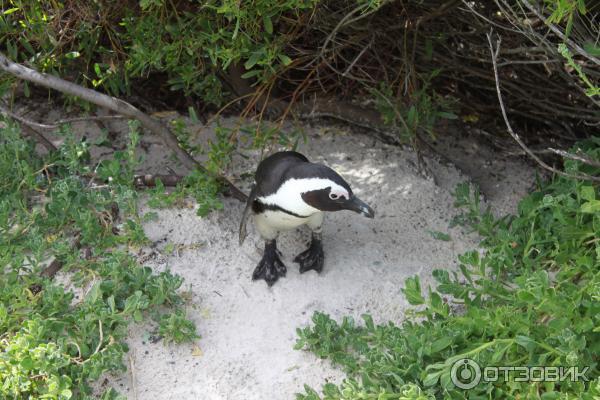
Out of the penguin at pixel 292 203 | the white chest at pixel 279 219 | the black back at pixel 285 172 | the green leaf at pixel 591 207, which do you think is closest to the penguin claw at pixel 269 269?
the penguin at pixel 292 203

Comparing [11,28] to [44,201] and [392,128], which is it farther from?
[392,128]

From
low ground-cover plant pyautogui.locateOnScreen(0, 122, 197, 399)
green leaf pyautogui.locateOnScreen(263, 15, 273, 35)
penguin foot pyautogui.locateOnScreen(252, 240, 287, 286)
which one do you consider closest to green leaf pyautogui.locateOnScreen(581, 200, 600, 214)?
penguin foot pyautogui.locateOnScreen(252, 240, 287, 286)

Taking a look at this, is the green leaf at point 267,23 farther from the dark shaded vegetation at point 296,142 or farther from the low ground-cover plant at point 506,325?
the low ground-cover plant at point 506,325

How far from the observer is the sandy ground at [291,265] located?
2482 millimetres

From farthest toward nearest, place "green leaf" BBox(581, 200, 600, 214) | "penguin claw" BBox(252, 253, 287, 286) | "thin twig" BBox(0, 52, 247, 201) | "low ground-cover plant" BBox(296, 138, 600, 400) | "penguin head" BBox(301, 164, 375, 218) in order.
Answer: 1. "thin twig" BBox(0, 52, 247, 201)
2. "penguin claw" BBox(252, 253, 287, 286)
3. "penguin head" BBox(301, 164, 375, 218)
4. "green leaf" BBox(581, 200, 600, 214)
5. "low ground-cover plant" BBox(296, 138, 600, 400)

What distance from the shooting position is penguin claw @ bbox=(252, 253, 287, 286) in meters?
2.81

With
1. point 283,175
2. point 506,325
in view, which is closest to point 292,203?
point 283,175

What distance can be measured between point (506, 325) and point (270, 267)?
0.93 metres

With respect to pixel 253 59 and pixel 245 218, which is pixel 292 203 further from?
pixel 253 59

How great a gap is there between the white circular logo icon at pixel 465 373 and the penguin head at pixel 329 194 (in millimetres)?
632

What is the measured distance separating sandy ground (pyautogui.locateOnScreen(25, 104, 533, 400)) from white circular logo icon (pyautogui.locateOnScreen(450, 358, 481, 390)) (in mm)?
440

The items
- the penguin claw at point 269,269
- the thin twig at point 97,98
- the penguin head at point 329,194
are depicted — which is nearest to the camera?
the penguin head at point 329,194

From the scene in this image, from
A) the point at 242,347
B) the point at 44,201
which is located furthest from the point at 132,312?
the point at 44,201

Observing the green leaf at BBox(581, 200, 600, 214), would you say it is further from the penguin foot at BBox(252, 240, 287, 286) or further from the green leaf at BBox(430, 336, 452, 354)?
the penguin foot at BBox(252, 240, 287, 286)
